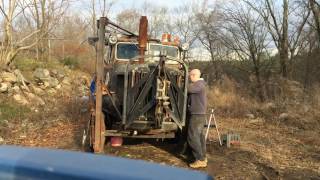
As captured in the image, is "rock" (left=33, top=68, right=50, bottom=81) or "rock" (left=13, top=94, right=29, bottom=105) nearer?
"rock" (left=13, top=94, right=29, bottom=105)

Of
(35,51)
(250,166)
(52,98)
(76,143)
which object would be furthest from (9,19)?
(250,166)

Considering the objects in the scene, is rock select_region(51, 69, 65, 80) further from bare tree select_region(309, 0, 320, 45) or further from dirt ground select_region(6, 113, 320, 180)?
bare tree select_region(309, 0, 320, 45)

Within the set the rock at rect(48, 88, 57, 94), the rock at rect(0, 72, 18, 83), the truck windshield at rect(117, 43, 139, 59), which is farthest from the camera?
the rock at rect(48, 88, 57, 94)

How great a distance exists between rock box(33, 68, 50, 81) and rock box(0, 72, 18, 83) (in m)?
3.88

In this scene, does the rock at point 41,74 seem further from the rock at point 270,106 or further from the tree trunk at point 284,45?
the tree trunk at point 284,45

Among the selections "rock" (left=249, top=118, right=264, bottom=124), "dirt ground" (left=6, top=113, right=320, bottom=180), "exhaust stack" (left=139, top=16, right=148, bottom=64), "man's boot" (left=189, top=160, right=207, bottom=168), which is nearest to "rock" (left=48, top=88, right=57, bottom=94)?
"dirt ground" (left=6, top=113, right=320, bottom=180)

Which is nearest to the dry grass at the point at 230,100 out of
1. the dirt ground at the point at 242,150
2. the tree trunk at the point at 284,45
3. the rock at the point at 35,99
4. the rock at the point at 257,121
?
the rock at the point at 257,121

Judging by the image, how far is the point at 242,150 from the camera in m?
9.91

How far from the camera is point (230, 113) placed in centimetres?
1744

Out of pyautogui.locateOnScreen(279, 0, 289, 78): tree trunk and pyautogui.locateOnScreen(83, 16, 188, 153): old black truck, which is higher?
pyautogui.locateOnScreen(279, 0, 289, 78): tree trunk

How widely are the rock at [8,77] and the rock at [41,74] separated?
3.88m

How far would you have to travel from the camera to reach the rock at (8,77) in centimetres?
1850

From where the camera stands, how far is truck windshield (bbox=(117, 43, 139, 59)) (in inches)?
417

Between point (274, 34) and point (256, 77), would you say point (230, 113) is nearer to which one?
point (256, 77)
